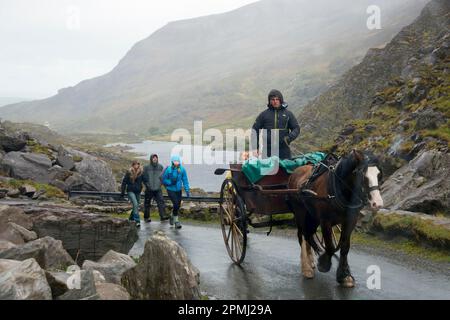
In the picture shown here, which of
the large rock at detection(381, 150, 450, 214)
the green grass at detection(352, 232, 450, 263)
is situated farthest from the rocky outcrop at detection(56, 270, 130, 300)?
the large rock at detection(381, 150, 450, 214)

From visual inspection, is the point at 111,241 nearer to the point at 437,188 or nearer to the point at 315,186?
the point at 315,186

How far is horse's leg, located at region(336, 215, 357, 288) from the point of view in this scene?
8.94 meters

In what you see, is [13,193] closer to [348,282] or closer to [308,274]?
[308,274]

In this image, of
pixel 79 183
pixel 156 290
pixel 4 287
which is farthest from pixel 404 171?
pixel 79 183

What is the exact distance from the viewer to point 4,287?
6.43m

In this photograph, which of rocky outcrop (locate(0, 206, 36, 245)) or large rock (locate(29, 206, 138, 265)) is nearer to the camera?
rocky outcrop (locate(0, 206, 36, 245))

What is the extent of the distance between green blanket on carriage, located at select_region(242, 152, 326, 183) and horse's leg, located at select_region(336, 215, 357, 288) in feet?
6.70

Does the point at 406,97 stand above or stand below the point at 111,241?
above

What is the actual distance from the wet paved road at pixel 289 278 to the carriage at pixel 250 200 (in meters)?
0.64

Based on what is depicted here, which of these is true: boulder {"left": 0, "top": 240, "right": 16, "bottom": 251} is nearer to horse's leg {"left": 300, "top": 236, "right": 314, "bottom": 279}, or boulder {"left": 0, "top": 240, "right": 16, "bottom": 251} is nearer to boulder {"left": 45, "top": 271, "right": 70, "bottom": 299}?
boulder {"left": 45, "top": 271, "right": 70, "bottom": 299}

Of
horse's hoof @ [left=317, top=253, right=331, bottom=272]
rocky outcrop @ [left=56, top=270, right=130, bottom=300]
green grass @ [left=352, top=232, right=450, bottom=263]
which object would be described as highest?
rocky outcrop @ [left=56, top=270, right=130, bottom=300]

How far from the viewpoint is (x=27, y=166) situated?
25984 millimetres
